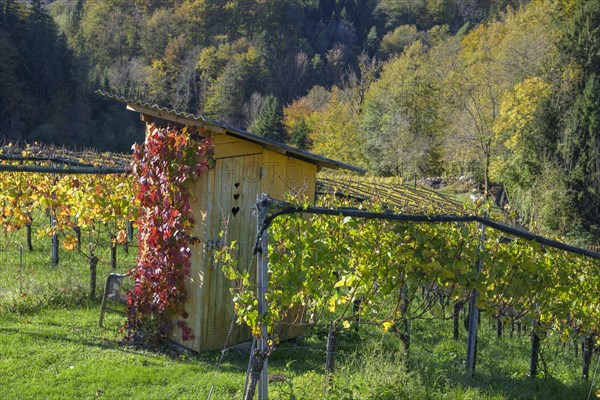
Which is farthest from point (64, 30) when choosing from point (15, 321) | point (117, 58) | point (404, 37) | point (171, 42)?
point (15, 321)

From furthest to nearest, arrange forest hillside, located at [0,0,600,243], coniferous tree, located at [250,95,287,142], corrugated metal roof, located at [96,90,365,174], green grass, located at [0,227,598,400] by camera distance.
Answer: coniferous tree, located at [250,95,287,142], forest hillside, located at [0,0,600,243], corrugated metal roof, located at [96,90,365,174], green grass, located at [0,227,598,400]

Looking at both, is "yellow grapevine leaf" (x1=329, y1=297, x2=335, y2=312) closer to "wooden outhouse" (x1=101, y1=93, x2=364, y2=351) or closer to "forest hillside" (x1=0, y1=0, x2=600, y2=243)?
"wooden outhouse" (x1=101, y1=93, x2=364, y2=351)

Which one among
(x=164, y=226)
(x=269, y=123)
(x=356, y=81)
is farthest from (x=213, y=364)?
(x=356, y=81)

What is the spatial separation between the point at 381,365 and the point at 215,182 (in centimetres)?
262

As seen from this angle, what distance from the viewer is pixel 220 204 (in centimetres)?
610

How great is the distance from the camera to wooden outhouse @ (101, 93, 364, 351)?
600 cm

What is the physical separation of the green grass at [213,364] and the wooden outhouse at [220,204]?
1.17 feet

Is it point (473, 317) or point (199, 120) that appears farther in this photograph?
point (199, 120)

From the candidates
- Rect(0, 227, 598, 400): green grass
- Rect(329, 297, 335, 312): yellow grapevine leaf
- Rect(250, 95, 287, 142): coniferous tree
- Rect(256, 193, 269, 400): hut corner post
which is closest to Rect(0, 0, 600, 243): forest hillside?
Rect(250, 95, 287, 142): coniferous tree

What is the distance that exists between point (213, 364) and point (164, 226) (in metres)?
1.56

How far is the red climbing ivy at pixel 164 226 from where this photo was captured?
595 centimetres

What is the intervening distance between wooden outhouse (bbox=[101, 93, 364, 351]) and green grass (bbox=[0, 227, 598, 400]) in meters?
0.36

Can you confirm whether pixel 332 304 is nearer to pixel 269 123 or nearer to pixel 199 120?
pixel 199 120

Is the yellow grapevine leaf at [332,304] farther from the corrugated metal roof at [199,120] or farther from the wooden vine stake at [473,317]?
the corrugated metal roof at [199,120]
